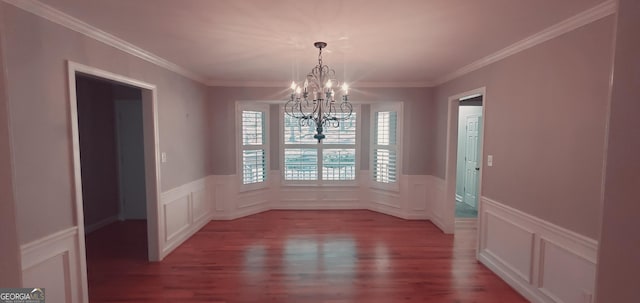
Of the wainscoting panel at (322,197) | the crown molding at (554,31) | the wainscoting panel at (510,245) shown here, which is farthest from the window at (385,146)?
the wainscoting panel at (510,245)

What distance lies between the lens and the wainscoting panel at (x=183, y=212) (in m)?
3.48

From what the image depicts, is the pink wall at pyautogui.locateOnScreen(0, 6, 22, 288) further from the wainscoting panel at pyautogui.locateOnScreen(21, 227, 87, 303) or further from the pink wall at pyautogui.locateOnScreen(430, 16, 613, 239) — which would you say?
the pink wall at pyautogui.locateOnScreen(430, 16, 613, 239)

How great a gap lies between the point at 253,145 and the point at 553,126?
171 inches

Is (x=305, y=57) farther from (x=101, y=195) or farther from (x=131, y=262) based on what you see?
(x=101, y=195)

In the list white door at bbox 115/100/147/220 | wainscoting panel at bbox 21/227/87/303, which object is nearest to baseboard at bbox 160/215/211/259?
wainscoting panel at bbox 21/227/87/303

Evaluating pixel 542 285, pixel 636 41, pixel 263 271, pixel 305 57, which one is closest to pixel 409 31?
pixel 305 57

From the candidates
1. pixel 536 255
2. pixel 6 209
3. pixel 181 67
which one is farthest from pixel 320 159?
pixel 6 209

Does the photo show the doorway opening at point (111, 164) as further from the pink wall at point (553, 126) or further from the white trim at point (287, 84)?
the pink wall at point (553, 126)

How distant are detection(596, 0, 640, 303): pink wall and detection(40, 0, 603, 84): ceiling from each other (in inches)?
56.9

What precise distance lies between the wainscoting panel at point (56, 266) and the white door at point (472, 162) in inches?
250

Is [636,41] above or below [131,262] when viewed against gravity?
above

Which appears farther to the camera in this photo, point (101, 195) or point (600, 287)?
point (101, 195)

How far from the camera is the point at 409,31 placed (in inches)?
94.1

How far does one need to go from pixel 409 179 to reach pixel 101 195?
17.5 feet
